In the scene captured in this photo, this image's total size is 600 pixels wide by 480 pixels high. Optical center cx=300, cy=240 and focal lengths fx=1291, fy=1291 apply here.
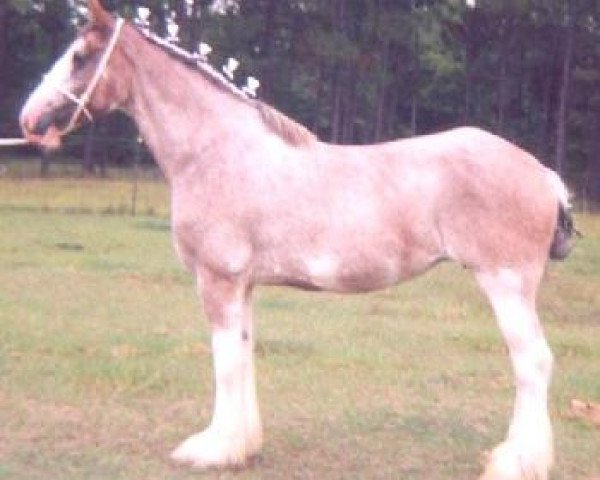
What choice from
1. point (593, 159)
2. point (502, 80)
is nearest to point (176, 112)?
point (593, 159)

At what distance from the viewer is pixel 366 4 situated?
48.6 metres

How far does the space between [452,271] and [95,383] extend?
33.7ft

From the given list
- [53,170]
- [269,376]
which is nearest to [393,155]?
[269,376]

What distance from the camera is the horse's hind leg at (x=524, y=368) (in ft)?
20.4

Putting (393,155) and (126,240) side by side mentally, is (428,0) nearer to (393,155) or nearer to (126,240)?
(126,240)

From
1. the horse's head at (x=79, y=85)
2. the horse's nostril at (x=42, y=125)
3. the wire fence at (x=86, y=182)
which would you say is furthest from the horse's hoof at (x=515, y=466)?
the wire fence at (x=86, y=182)

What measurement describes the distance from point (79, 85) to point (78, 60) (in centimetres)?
14

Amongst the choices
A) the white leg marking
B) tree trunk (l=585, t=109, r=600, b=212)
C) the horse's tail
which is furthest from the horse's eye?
tree trunk (l=585, t=109, r=600, b=212)

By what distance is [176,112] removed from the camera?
6715mm

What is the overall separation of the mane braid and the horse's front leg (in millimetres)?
823

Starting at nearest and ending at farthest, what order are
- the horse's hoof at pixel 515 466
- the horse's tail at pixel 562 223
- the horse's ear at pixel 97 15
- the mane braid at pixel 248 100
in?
1. the horse's hoof at pixel 515 466
2. the horse's tail at pixel 562 223
3. the horse's ear at pixel 97 15
4. the mane braid at pixel 248 100

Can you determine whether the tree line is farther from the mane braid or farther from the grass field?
the mane braid

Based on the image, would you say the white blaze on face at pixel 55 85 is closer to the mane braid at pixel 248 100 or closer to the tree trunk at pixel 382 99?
the mane braid at pixel 248 100

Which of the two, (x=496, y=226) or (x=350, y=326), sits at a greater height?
(x=496, y=226)
